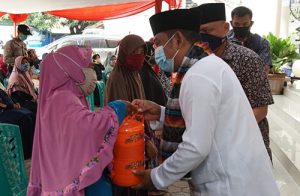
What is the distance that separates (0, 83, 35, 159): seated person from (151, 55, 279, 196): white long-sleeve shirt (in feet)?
12.0

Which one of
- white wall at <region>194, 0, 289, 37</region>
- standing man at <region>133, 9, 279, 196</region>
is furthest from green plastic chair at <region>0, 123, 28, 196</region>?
white wall at <region>194, 0, 289, 37</region>

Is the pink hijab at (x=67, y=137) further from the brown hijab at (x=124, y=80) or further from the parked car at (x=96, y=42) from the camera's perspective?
the parked car at (x=96, y=42)

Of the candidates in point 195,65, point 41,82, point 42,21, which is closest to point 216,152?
point 195,65

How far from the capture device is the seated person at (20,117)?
4.51 metres

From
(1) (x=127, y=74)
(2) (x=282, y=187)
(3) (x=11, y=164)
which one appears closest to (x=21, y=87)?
(1) (x=127, y=74)

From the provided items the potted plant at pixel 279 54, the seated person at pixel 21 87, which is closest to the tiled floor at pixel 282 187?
the seated person at pixel 21 87

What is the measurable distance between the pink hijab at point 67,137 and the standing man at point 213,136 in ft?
1.36

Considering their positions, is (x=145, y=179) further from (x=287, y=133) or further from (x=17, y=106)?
(x=287, y=133)

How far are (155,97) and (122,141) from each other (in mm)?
1855

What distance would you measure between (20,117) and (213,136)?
151 inches

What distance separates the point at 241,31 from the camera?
2961 mm

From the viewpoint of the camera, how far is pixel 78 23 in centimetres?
2002

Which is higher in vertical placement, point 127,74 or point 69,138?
point 127,74

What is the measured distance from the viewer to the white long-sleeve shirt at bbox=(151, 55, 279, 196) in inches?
48.4
